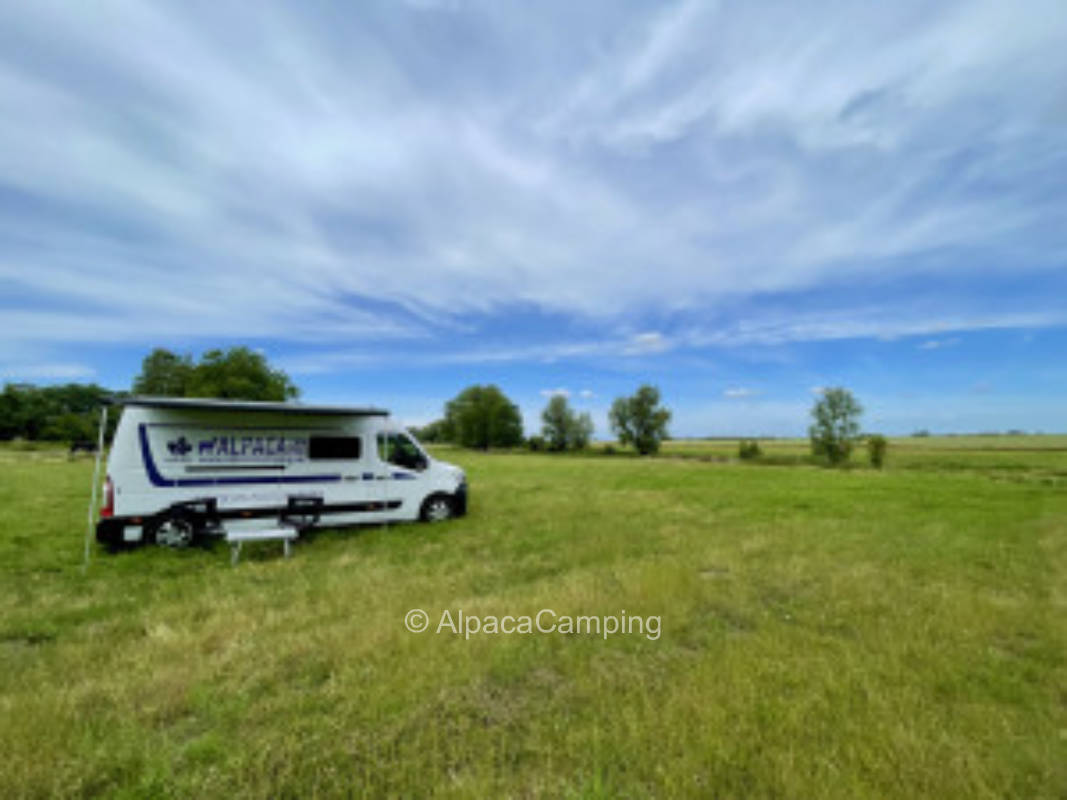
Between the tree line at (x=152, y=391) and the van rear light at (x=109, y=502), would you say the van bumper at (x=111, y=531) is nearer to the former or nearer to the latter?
the van rear light at (x=109, y=502)

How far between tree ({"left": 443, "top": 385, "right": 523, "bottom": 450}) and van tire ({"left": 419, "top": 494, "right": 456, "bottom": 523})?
231 ft

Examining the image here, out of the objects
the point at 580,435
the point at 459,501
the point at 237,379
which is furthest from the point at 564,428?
the point at 459,501

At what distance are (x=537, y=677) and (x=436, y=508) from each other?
→ 25.0 ft

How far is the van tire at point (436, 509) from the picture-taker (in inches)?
430

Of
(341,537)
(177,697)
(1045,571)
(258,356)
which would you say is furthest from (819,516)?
(258,356)

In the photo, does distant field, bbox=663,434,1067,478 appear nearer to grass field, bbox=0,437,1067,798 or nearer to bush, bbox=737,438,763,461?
bush, bbox=737,438,763,461

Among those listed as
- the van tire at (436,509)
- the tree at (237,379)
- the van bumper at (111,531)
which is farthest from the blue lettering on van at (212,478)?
the tree at (237,379)

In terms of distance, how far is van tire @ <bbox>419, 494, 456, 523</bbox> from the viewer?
10922 mm

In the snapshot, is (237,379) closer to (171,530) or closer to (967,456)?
(171,530)

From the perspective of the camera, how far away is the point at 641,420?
7788 cm

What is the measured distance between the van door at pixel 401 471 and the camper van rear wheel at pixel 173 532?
353 cm

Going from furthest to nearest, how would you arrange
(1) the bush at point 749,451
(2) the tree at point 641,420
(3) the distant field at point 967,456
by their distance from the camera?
1. (2) the tree at point 641,420
2. (1) the bush at point 749,451
3. (3) the distant field at point 967,456

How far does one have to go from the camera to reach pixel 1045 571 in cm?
712

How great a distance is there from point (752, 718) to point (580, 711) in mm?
1141
